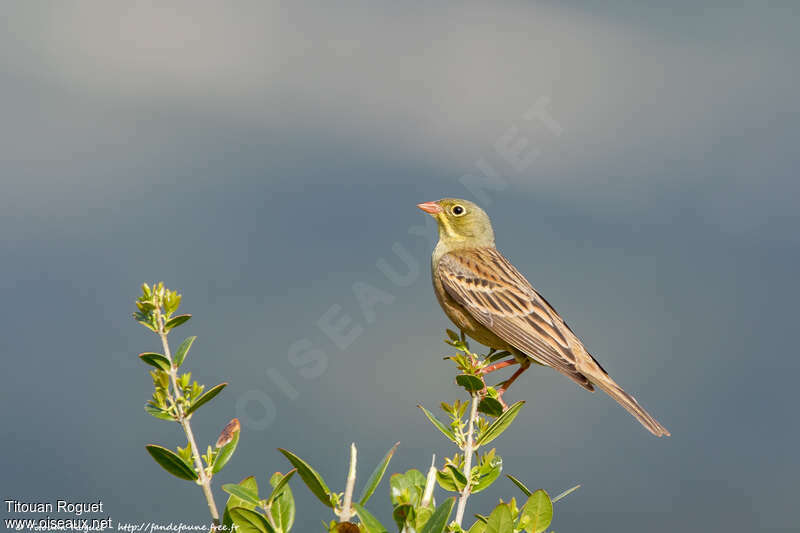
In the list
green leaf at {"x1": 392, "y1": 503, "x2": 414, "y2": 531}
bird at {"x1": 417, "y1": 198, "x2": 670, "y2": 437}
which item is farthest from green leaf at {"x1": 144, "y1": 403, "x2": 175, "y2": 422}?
bird at {"x1": 417, "y1": 198, "x2": 670, "y2": 437}

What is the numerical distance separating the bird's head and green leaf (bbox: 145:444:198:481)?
4356mm

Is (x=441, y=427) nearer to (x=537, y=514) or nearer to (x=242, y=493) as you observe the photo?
(x=537, y=514)

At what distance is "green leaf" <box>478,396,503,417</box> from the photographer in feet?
10.2

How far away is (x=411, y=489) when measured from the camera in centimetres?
245

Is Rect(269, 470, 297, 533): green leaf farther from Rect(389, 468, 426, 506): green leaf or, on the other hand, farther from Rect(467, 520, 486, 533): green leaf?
Rect(467, 520, 486, 533): green leaf

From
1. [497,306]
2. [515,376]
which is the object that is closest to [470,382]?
[515,376]

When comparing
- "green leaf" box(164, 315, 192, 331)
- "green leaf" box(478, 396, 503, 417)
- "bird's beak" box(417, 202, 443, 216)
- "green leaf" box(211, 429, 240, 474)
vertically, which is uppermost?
"bird's beak" box(417, 202, 443, 216)

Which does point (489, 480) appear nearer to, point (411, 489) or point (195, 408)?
point (411, 489)

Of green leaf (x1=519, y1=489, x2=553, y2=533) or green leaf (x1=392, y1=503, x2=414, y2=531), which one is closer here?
green leaf (x1=392, y1=503, x2=414, y2=531)

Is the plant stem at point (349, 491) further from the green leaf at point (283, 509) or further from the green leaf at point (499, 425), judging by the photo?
the green leaf at point (499, 425)

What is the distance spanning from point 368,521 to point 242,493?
43 centimetres

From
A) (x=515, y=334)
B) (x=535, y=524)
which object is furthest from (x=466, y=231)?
(x=535, y=524)

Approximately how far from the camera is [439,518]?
206 centimetres

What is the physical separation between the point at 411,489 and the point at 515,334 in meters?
3.19
